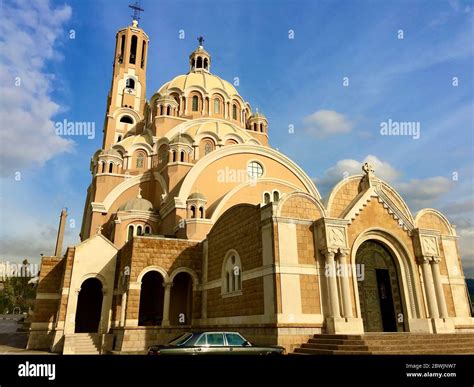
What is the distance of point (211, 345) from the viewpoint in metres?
8.40

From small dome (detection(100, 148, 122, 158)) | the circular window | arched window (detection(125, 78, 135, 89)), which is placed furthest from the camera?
arched window (detection(125, 78, 135, 89))

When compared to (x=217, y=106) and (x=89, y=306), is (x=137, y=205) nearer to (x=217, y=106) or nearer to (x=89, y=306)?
(x=89, y=306)

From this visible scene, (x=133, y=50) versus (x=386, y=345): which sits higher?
(x=133, y=50)

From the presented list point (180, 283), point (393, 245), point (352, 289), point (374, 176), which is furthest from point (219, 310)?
point (374, 176)

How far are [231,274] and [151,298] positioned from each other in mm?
6931

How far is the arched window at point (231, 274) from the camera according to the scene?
1342 centimetres

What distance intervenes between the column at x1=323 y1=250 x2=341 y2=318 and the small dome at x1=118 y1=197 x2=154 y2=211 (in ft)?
43.6

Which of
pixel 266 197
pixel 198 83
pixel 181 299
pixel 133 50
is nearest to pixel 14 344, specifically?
pixel 181 299

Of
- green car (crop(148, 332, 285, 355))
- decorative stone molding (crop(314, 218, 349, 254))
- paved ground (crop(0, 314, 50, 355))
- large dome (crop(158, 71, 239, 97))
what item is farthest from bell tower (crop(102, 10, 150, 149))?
green car (crop(148, 332, 285, 355))

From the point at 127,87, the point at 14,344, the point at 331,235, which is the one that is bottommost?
the point at 14,344

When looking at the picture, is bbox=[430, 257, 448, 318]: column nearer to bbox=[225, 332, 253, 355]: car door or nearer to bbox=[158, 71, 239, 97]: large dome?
bbox=[225, 332, 253, 355]: car door

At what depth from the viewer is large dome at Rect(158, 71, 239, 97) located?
3053 centimetres

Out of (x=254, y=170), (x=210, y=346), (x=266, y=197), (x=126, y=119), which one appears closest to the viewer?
(x=210, y=346)
